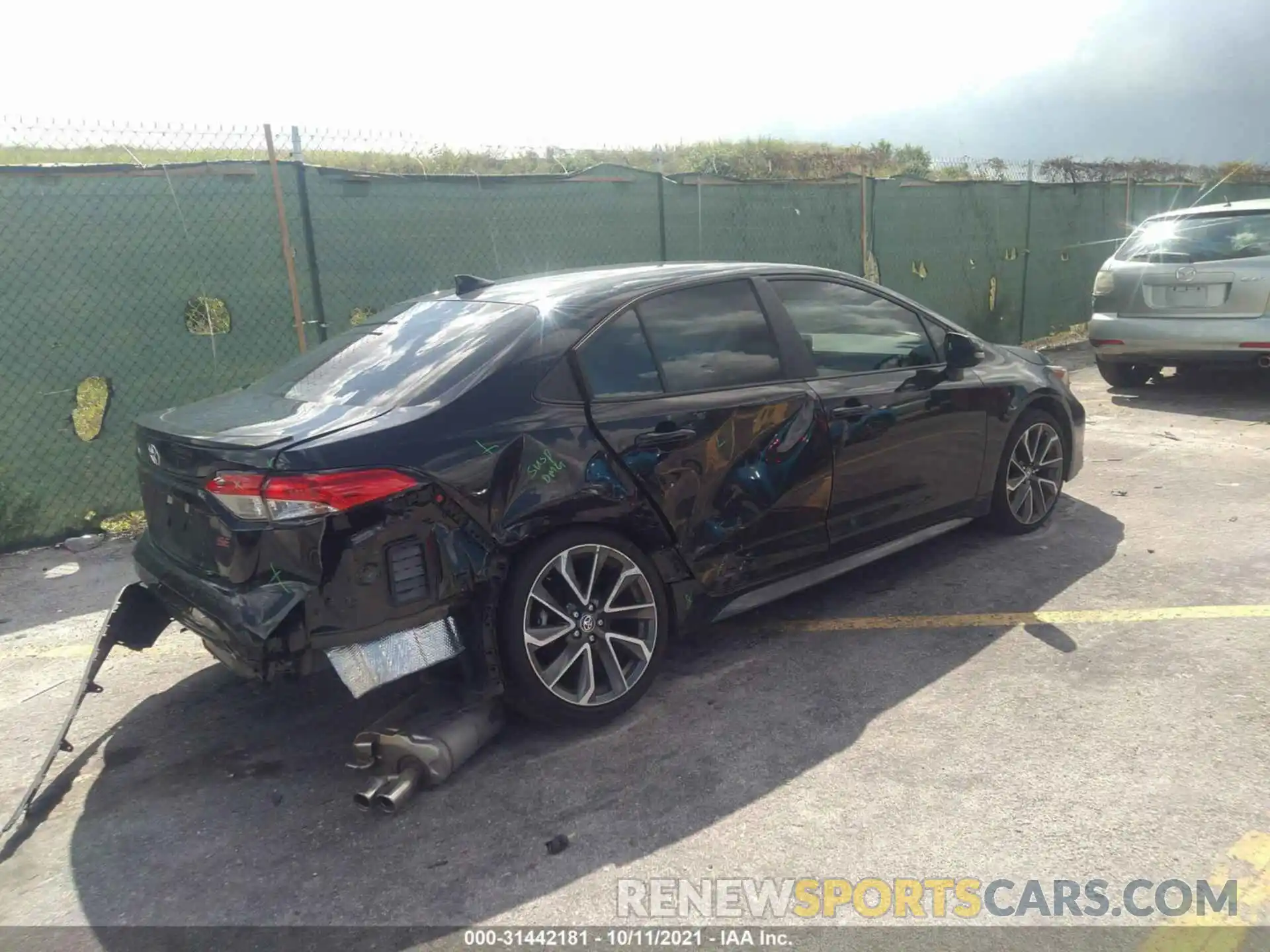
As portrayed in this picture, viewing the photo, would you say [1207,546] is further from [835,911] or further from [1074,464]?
[835,911]

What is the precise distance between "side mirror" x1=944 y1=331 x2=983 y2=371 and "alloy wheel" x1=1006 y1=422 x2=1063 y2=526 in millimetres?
647

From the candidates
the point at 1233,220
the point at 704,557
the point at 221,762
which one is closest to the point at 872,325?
the point at 704,557

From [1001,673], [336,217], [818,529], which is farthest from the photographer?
[336,217]

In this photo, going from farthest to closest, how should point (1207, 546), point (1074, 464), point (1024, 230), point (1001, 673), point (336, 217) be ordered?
point (1024, 230) → point (336, 217) → point (1074, 464) → point (1207, 546) → point (1001, 673)

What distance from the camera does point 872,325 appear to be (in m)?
4.69

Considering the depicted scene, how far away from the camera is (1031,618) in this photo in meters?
4.37

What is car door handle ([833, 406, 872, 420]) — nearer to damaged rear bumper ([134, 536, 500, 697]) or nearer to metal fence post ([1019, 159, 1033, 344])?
damaged rear bumper ([134, 536, 500, 697])

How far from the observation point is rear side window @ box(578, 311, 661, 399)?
3662mm

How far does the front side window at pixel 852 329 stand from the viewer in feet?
14.3

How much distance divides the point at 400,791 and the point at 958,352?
3296 millimetres

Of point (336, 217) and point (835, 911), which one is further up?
point (336, 217)

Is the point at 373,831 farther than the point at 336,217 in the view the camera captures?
No

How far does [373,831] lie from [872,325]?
3100mm

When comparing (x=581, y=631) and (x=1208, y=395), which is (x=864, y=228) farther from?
(x=581, y=631)
